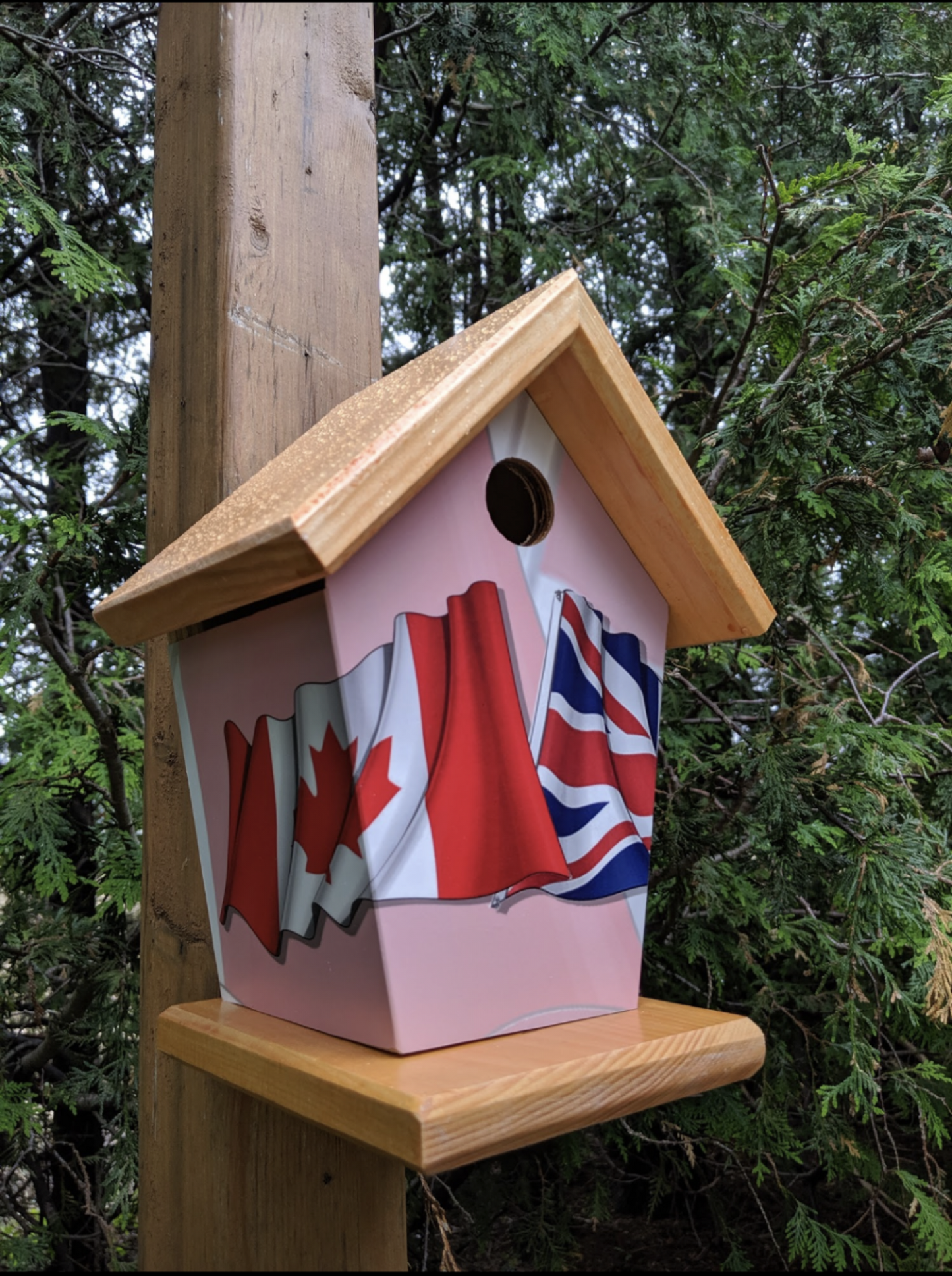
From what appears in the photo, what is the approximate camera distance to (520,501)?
1086 millimetres

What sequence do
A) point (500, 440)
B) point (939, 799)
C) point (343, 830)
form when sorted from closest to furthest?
point (343, 830)
point (500, 440)
point (939, 799)

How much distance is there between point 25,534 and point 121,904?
27.2 inches

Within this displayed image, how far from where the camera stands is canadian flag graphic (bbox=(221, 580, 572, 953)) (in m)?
0.80

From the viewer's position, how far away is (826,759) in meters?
1.62

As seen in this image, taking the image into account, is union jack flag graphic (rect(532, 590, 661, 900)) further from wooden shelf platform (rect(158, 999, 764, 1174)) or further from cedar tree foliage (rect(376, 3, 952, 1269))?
cedar tree foliage (rect(376, 3, 952, 1269))

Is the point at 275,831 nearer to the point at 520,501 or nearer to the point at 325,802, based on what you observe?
the point at 325,802

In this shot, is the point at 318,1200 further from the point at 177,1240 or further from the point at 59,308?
the point at 59,308

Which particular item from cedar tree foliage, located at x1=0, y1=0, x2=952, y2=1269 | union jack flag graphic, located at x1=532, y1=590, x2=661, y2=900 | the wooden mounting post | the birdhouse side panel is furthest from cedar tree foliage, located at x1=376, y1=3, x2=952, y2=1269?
the birdhouse side panel

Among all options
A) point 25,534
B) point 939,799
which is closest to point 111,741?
point 25,534

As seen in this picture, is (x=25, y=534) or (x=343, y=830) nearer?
(x=343, y=830)

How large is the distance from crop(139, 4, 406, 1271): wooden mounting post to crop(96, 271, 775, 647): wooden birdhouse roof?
12 centimetres

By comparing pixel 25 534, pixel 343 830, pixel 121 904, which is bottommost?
pixel 121 904

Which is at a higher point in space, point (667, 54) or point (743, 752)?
point (667, 54)

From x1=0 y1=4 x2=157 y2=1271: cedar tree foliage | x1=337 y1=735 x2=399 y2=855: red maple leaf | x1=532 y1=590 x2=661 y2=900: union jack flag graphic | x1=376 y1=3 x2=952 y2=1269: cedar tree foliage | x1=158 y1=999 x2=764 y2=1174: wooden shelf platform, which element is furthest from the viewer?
x1=0 y1=4 x2=157 y2=1271: cedar tree foliage
